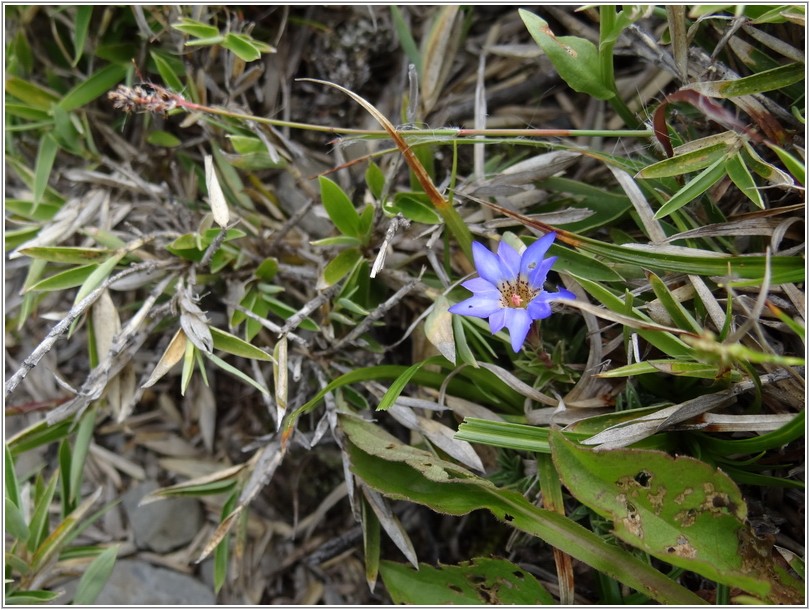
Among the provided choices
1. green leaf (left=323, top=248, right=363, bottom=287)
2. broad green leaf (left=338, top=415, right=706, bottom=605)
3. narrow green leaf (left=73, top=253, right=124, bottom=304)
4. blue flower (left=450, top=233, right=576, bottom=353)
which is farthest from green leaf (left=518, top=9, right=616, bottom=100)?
narrow green leaf (left=73, top=253, right=124, bottom=304)

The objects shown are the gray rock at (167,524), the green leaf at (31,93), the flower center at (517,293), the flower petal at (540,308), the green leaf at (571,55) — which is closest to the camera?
the flower petal at (540,308)

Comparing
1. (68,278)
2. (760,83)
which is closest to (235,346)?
(68,278)

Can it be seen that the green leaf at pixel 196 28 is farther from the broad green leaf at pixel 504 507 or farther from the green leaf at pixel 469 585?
the green leaf at pixel 469 585

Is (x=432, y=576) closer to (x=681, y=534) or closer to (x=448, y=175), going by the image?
(x=681, y=534)

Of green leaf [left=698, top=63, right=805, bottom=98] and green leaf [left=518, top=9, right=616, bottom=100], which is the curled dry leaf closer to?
green leaf [left=518, top=9, right=616, bottom=100]

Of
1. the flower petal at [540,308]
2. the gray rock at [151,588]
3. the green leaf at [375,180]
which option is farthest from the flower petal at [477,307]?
the gray rock at [151,588]

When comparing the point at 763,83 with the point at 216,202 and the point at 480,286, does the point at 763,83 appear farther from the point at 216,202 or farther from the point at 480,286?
the point at 216,202

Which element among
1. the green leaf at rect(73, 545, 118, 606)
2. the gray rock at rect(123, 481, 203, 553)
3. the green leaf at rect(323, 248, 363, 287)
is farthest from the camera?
the gray rock at rect(123, 481, 203, 553)
